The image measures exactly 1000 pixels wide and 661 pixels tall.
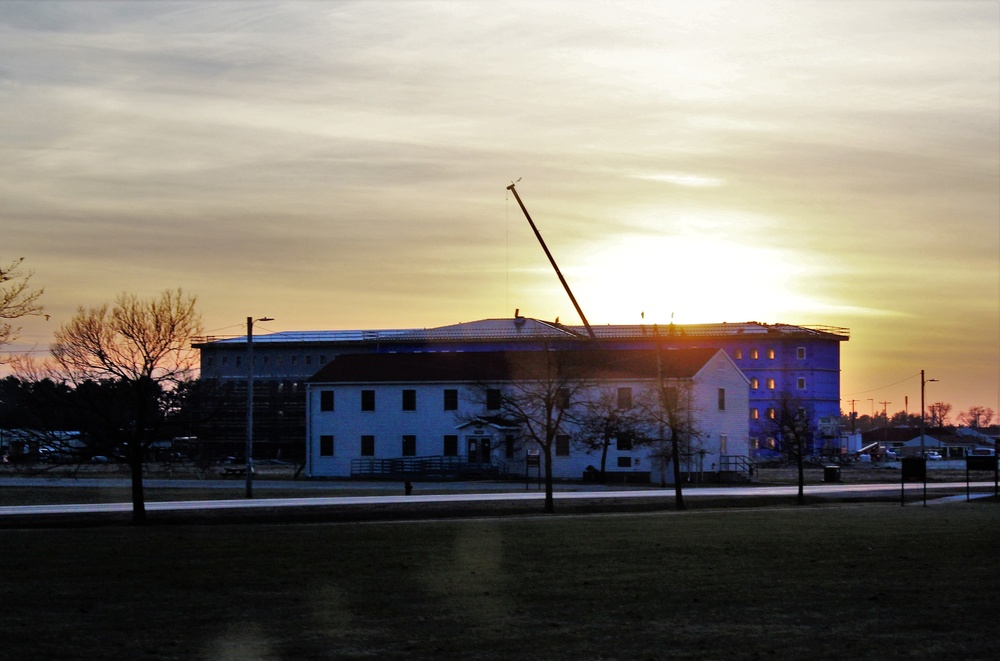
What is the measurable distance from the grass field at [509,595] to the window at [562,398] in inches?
655

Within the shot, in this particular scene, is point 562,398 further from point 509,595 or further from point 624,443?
point 624,443

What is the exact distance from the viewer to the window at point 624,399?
75.4m

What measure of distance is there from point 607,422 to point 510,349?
62.8 meters

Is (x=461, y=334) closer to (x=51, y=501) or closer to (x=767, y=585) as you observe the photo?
(x=51, y=501)

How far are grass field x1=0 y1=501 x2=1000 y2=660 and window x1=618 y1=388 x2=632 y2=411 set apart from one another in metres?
46.7

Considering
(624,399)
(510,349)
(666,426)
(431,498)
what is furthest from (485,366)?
(510,349)

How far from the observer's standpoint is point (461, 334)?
149000 mm

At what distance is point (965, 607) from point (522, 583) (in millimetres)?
6063

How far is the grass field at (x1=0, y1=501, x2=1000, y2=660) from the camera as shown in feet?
42.2

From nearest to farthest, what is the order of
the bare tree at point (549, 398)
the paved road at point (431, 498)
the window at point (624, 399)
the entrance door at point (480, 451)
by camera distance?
the bare tree at point (549, 398) < the paved road at point (431, 498) < the window at point (624, 399) < the entrance door at point (480, 451)

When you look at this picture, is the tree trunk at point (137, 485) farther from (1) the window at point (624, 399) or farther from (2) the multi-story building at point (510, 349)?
(2) the multi-story building at point (510, 349)

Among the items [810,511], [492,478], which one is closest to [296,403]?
[492,478]

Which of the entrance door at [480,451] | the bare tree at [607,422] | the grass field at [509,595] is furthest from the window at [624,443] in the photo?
the grass field at [509,595]

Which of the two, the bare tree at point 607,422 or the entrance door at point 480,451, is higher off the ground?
the bare tree at point 607,422
